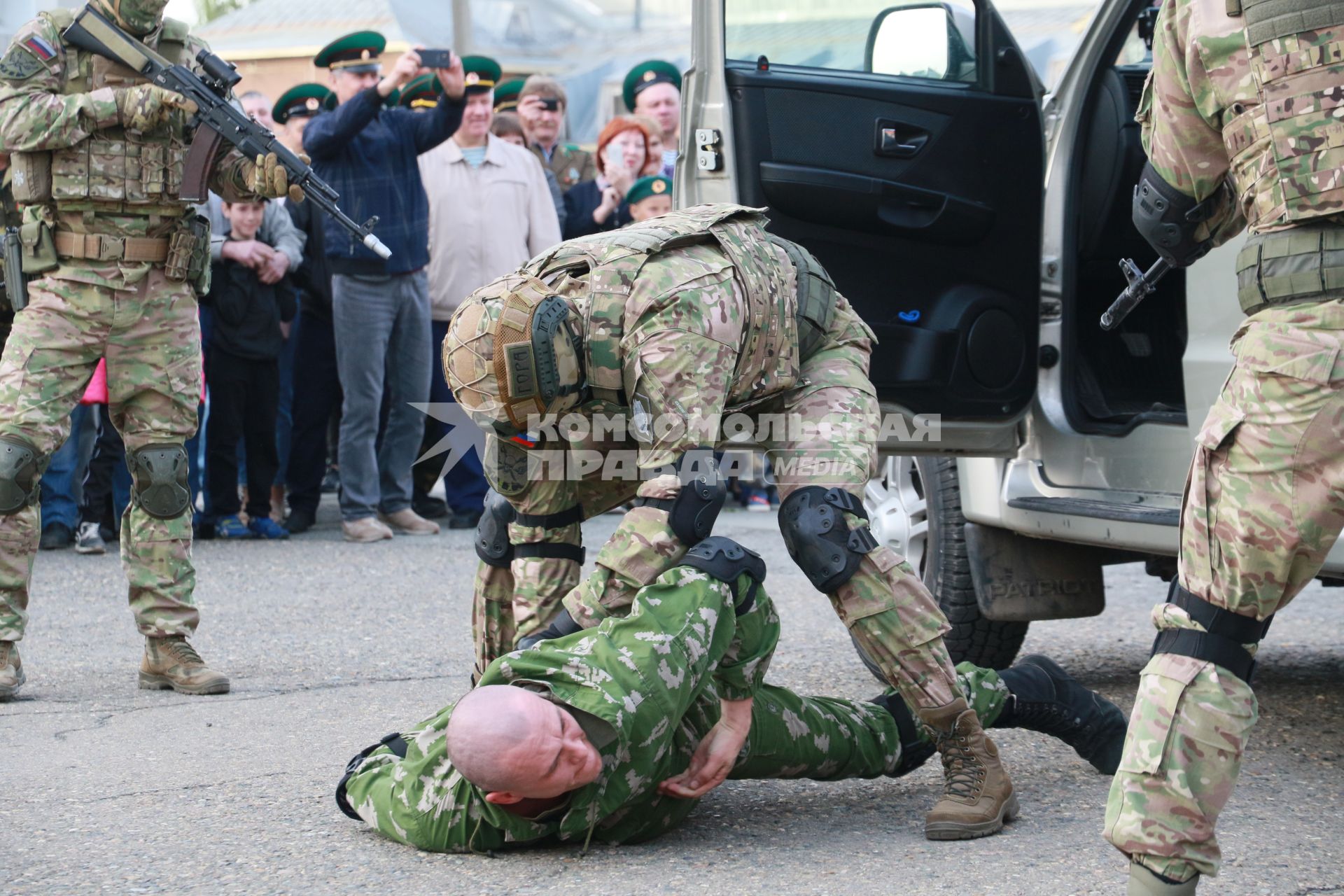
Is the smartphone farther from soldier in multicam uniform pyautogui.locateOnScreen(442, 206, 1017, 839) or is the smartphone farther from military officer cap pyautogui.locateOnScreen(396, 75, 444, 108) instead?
soldier in multicam uniform pyautogui.locateOnScreen(442, 206, 1017, 839)

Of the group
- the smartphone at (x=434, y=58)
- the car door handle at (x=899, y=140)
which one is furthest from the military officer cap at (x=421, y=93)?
the car door handle at (x=899, y=140)

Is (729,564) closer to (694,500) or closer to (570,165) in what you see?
(694,500)

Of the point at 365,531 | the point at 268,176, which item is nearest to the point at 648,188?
the point at 365,531

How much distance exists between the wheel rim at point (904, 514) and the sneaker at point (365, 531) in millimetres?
3532

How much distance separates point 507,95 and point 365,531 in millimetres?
3983

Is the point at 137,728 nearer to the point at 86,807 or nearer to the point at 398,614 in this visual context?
the point at 86,807

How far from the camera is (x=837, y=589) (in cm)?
338

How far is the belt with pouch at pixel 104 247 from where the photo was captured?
4.73 meters

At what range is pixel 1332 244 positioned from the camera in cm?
249

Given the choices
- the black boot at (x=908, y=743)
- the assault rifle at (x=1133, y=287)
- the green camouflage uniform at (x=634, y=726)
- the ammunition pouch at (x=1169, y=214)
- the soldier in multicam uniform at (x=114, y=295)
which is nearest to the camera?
the ammunition pouch at (x=1169, y=214)

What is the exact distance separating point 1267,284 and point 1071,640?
3.34 meters

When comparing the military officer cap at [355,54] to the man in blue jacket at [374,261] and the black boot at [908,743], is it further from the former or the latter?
the black boot at [908,743]

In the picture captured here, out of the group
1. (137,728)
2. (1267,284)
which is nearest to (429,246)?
(137,728)

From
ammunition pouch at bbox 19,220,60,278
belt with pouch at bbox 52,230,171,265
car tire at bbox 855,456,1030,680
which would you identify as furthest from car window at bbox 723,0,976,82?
ammunition pouch at bbox 19,220,60,278
